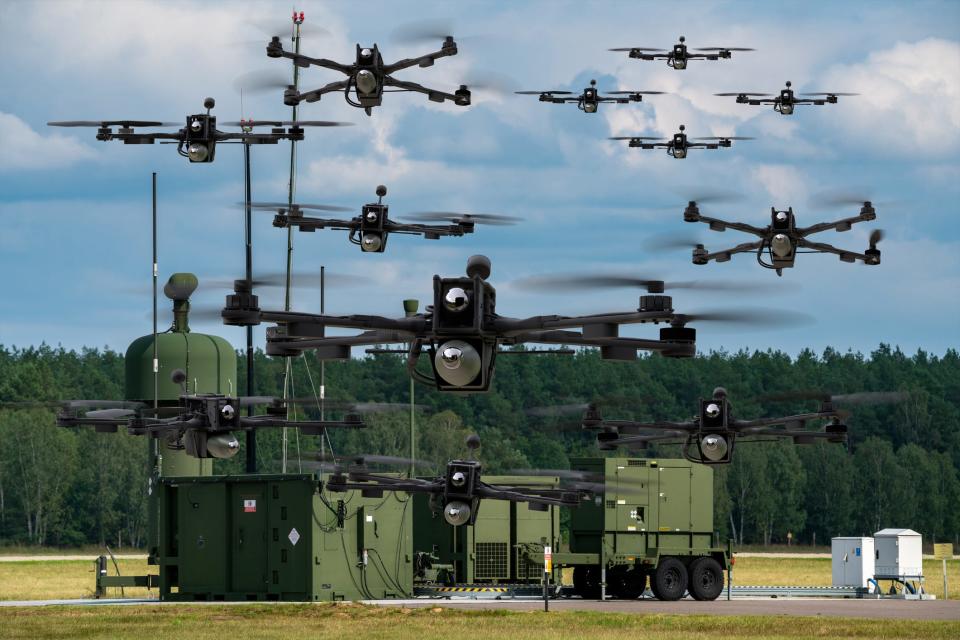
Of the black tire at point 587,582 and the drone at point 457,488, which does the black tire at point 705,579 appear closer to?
the black tire at point 587,582

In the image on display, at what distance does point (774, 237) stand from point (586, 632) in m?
18.1

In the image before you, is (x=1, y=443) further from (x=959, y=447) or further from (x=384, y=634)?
(x=384, y=634)

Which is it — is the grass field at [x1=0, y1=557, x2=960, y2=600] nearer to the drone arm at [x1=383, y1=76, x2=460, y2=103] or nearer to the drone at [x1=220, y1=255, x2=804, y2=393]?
the drone arm at [x1=383, y1=76, x2=460, y2=103]

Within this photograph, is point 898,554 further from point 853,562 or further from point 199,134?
point 199,134

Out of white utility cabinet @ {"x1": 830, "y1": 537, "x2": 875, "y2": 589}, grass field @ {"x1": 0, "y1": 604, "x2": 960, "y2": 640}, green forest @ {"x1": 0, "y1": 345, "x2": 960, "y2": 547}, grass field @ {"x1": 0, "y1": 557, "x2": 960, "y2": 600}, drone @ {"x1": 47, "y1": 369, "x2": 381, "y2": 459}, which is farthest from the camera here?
green forest @ {"x1": 0, "y1": 345, "x2": 960, "y2": 547}

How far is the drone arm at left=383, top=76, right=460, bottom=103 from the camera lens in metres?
38.8

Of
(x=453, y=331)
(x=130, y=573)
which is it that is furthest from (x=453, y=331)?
(x=130, y=573)

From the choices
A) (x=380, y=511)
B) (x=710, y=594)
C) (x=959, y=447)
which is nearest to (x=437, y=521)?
(x=380, y=511)

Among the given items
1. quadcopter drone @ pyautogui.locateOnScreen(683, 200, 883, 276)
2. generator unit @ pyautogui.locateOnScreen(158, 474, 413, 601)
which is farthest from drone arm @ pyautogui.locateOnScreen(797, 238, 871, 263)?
generator unit @ pyautogui.locateOnScreen(158, 474, 413, 601)

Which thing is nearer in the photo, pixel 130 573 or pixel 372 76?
pixel 372 76

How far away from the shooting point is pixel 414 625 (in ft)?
109

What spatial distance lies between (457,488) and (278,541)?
6.11 metres

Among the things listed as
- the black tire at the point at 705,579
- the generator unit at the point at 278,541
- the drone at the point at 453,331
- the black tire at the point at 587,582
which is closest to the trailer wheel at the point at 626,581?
the black tire at the point at 587,582

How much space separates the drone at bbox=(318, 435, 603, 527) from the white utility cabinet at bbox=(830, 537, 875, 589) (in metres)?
10.8
